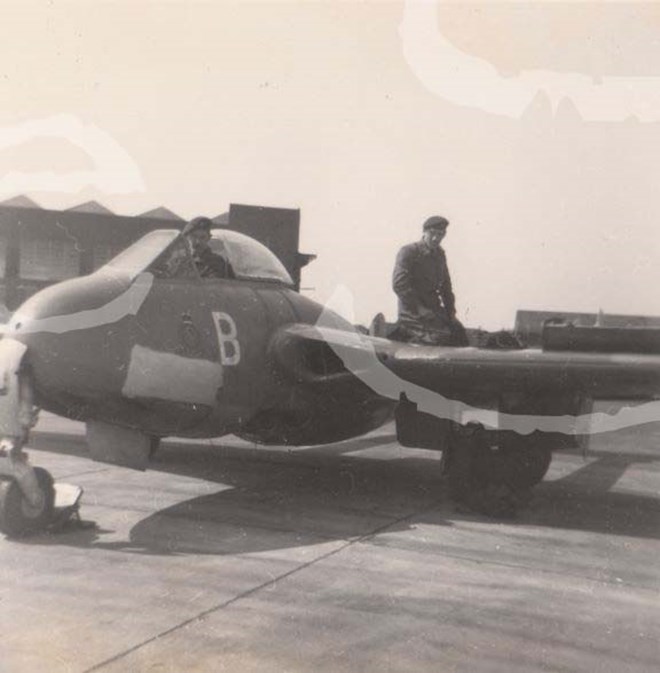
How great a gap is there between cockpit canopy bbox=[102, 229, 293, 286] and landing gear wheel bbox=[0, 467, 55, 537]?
202 centimetres

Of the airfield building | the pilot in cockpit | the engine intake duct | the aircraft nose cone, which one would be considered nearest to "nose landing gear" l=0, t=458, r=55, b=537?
the aircraft nose cone

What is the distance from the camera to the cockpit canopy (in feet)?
25.4

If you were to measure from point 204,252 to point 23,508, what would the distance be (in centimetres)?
307

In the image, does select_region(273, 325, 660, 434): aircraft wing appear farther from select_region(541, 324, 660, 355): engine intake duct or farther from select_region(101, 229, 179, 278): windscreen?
select_region(101, 229, 179, 278): windscreen

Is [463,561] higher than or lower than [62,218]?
lower

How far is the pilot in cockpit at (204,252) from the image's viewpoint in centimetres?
817

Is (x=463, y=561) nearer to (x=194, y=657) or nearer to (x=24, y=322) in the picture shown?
(x=194, y=657)

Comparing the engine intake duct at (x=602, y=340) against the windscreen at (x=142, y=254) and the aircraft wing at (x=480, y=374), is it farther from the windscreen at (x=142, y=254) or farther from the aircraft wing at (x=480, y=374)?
the windscreen at (x=142, y=254)

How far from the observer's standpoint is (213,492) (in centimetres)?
894

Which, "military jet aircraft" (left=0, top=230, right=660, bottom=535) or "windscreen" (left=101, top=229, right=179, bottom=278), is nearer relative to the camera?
"military jet aircraft" (left=0, top=230, right=660, bottom=535)

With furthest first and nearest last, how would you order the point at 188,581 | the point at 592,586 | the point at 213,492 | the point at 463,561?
the point at 213,492 → the point at 463,561 → the point at 592,586 → the point at 188,581

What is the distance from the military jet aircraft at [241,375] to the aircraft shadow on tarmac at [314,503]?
58 cm

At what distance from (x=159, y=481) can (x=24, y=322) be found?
3.45m

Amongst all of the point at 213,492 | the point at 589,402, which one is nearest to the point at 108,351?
the point at 213,492
